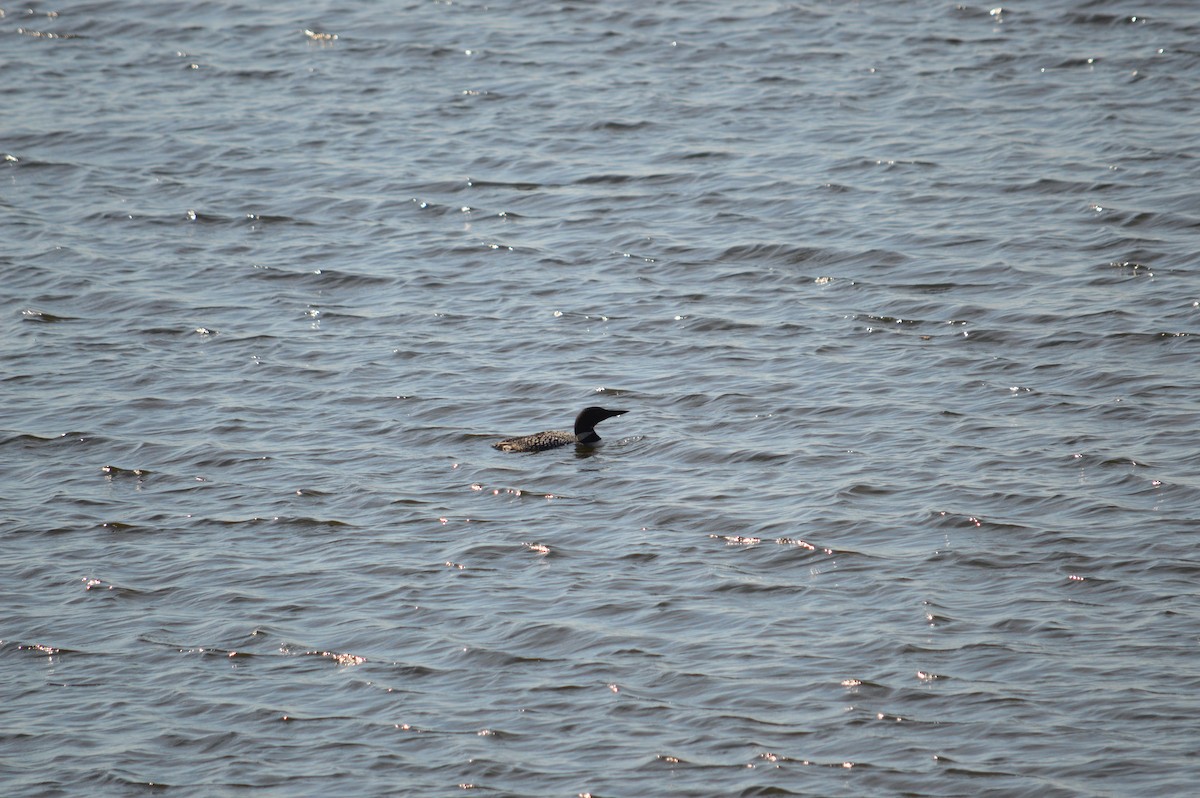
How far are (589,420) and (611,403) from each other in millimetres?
748

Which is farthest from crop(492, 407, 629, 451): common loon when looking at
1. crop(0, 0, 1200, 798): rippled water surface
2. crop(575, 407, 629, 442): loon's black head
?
crop(0, 0, 1200, 798): rippled water surface

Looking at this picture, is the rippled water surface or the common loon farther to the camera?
the common loon

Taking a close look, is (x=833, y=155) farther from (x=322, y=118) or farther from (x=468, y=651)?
(x=468, y=651)

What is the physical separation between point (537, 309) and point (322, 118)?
268 inches

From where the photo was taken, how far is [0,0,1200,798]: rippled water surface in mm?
9289

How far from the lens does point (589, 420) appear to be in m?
13.1

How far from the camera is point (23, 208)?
19.1 metres

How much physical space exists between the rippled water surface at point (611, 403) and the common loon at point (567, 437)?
20cm

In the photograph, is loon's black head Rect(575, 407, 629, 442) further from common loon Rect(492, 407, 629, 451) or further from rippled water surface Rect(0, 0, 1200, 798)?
rippled water surface Rect(0, 0, 1200, 798)

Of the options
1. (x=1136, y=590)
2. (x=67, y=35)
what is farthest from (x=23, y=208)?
(x=1136, y=590)

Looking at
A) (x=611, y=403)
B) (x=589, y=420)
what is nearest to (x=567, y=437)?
(x=589, y=420)

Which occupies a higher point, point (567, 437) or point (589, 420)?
point (589, 420)

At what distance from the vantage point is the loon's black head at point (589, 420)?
1305cm

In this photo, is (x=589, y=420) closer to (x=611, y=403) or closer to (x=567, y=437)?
(x=567, y=437)
